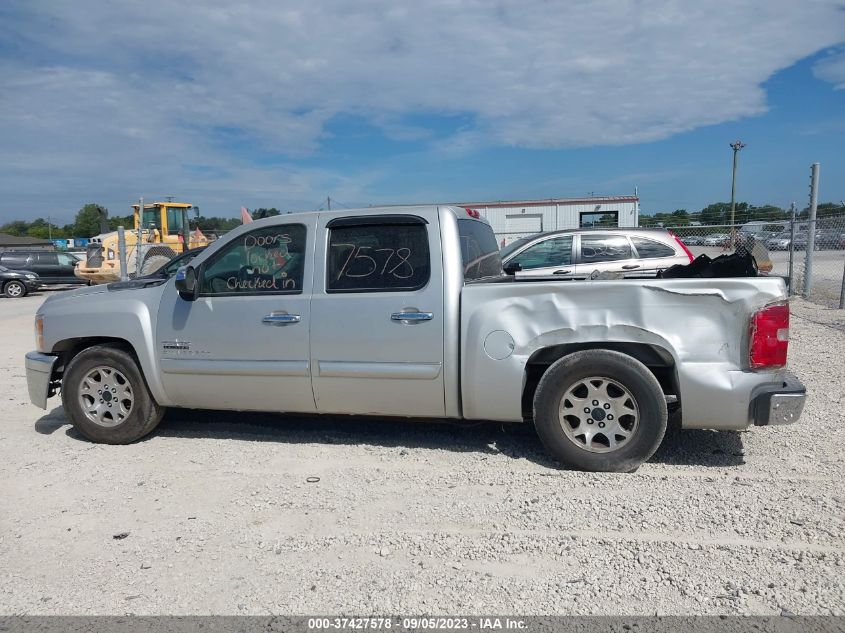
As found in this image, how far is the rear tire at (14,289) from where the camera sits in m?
22.8

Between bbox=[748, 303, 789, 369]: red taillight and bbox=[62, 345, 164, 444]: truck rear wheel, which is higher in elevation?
bbox=[748, 303, 789, 369]: red taillight

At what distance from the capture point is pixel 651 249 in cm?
946

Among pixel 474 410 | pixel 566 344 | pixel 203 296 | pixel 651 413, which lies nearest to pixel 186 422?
pixel 203 296

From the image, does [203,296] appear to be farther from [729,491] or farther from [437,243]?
[729,491]

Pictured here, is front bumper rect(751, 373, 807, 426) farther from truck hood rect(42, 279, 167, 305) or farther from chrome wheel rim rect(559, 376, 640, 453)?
truck hood rect(42, 279, 167, 305)

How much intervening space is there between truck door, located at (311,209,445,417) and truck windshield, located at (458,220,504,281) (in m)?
0.33

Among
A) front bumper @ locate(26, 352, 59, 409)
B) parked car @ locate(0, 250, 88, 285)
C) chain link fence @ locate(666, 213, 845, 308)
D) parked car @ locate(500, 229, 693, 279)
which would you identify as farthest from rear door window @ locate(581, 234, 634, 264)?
parked car @ locate(0, 250, 88, 285)

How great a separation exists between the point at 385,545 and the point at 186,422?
10.3 feet

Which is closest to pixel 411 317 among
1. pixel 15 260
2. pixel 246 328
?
→ pixel 246 328

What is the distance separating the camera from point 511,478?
4426 mm

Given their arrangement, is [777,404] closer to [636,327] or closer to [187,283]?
[636,327]

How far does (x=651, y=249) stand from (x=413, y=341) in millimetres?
5993

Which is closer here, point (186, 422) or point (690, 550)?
point (690, 550)

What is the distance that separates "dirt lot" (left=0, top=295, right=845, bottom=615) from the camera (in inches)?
123
